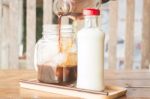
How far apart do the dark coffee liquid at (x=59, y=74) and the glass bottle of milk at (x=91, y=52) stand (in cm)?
9

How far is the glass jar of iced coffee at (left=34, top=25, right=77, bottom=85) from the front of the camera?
101 cm

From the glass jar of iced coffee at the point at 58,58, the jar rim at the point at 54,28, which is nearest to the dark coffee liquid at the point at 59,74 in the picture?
the glass jar of iced coffee at the point at 58,58

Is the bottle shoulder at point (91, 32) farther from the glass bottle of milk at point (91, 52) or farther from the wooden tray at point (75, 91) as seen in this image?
the wooden tray at point (75, 91)

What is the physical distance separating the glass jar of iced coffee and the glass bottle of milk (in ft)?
0.31

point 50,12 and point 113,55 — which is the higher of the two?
point 50,12

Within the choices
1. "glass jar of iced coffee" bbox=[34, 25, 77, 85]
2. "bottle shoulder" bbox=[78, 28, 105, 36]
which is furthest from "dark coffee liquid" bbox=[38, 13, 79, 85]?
"bottle shoulder" bbox=[78, 28, 105, 36]

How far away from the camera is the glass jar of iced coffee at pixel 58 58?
3.31 feet

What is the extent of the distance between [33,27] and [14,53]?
255 mm

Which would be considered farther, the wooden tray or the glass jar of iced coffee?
the glass jar of iced coffee

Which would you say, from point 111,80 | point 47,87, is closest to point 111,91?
point 47,87

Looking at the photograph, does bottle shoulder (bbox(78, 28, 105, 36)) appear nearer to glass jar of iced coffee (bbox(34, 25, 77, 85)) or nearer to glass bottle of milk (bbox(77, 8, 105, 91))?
glass bottle of milk (bbox(77, 8, 105, 91))

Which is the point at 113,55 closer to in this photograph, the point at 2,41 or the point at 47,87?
the point at 2,41

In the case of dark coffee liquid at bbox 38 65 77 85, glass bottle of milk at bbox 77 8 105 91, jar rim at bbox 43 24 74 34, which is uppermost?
jar rim at bbox 43 24 74 34

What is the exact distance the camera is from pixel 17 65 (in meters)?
2.65
